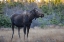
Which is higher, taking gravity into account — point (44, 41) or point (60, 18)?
point (44, 41)

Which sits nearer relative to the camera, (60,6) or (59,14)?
(59,14)

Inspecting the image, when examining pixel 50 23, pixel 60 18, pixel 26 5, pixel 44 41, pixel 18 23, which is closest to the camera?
pixel 44 41

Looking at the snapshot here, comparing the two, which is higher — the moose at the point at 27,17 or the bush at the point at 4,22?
the moose at the point at 27,17

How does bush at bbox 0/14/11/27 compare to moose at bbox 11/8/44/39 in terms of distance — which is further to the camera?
bush at bbox 0/14/11/27

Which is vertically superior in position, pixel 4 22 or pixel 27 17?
pixel 27 17

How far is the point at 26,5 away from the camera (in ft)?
84.0

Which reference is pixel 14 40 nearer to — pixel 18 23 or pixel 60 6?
pixel 18 23

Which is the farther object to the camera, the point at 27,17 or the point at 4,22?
the point at 4,22

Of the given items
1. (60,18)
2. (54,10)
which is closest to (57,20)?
(60,18)

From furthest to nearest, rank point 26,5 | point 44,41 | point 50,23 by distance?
1. point 26,5
2. point 50,23
3. point 44,41

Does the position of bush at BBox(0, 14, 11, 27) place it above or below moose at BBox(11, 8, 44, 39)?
below

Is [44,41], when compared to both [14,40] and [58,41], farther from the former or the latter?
[14,40]

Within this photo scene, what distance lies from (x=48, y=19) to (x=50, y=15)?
3.82ft

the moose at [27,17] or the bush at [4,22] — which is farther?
the bush at [4,22]
